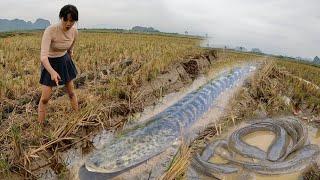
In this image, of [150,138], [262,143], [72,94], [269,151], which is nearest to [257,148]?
[269,151]

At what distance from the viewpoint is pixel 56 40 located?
5422 millimetres

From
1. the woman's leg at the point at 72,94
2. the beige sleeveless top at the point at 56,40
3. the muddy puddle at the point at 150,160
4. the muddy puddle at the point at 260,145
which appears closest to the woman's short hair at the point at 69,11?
the beige sleeveless top at the point at 56,40

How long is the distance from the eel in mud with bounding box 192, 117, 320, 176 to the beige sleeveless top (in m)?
2.12

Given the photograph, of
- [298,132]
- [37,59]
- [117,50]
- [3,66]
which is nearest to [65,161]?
[298,132]

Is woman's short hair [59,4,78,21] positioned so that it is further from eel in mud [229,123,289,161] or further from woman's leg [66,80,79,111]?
eel in mud [229,123,289,161]

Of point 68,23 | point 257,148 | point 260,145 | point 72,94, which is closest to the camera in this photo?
point 68,23

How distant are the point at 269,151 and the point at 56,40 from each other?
114 inches

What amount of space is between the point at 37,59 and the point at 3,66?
1.15 m

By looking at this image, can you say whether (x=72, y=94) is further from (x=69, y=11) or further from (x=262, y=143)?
(x=262, y=143)

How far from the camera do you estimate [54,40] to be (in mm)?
5406

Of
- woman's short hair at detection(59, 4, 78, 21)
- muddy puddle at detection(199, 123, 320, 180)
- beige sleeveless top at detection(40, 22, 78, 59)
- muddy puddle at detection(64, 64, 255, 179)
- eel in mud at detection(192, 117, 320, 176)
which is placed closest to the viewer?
muddy puddle at detection(64, 64, 255, 179)

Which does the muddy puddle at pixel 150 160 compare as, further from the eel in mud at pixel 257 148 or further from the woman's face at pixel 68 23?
the woman's face at pixel 68 23

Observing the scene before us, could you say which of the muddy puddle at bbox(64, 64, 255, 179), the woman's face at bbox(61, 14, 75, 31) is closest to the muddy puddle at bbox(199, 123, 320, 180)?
the muddy puddle at bbox(64, 64, 255, 179)

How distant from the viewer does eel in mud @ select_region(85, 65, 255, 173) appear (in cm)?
452
